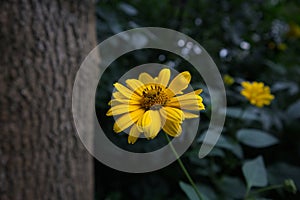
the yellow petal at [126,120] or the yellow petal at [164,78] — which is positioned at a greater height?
the yellow petal at [164,78]

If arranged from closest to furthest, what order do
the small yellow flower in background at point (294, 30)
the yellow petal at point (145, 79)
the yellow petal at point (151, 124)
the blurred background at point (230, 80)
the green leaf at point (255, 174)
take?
the yellow petal at point (151, 124) → the yellow petal at point (145, 79) → the green leaf at point (255, 174) → the blurred background at point (230, 80) → the small yellow flower in background at point (294, 30)

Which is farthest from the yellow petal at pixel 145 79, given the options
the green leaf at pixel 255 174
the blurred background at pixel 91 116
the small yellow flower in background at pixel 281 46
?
the small yellow flower in background at pixel 281 46

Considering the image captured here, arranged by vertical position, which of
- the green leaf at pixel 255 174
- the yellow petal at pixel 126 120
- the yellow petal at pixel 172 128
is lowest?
the green leaf at pixel 255 174

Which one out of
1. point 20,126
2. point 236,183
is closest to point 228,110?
point 236,183

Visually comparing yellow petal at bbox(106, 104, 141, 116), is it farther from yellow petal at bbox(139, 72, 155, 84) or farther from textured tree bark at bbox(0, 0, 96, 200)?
textured tree bark at bbox(0, 0, 96, 200)

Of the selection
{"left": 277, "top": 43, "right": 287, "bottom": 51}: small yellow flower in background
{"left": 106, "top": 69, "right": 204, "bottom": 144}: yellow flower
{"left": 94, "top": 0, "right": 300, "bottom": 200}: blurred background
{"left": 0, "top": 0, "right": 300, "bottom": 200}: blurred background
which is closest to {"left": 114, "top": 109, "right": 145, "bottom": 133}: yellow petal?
{"left": 106, "top": 69, "right": 204, "bottom": 144}: yellow flower

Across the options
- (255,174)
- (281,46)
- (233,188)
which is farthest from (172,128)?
(281,46)

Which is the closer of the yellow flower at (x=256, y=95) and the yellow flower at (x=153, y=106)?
the yellow flower at (x=153, y=106)

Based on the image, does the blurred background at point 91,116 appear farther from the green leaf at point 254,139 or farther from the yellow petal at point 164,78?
the yellow petal at point 164,78

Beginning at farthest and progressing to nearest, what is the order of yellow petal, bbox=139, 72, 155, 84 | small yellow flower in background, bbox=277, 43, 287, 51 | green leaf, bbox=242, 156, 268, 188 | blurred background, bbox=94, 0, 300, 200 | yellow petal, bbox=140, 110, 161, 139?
small yellow flower in background, bbox=277, 43, 287, 51, blurred background, bbox=94, 0, 300, 200, green leaf, bbox=242, 156, 268, 188, yellow petal, bbox=139, 72, 155, 84, yellow petal, bbox=140, 110, 161, 139
